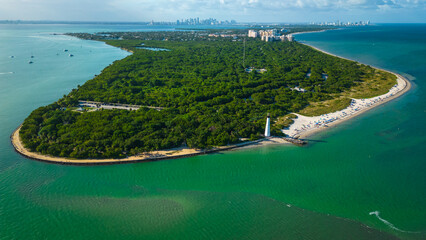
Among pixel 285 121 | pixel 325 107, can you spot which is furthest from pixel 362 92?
pixel 285 121

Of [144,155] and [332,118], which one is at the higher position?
[332,118]

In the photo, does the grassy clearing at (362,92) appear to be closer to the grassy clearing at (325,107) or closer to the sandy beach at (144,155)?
the grassy clearing at (325,107)

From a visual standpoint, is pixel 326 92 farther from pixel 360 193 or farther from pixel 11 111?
pixel 11 111

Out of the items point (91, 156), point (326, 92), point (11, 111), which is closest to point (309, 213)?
point (91, 156)

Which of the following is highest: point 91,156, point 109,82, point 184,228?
point 109,82

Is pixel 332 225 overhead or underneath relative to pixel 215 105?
underneath

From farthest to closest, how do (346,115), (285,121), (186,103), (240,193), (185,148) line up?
(186,103), (346,115), (285,121), (185,148), (240,193)

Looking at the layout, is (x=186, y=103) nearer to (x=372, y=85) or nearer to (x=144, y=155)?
(x=144, y=155)
